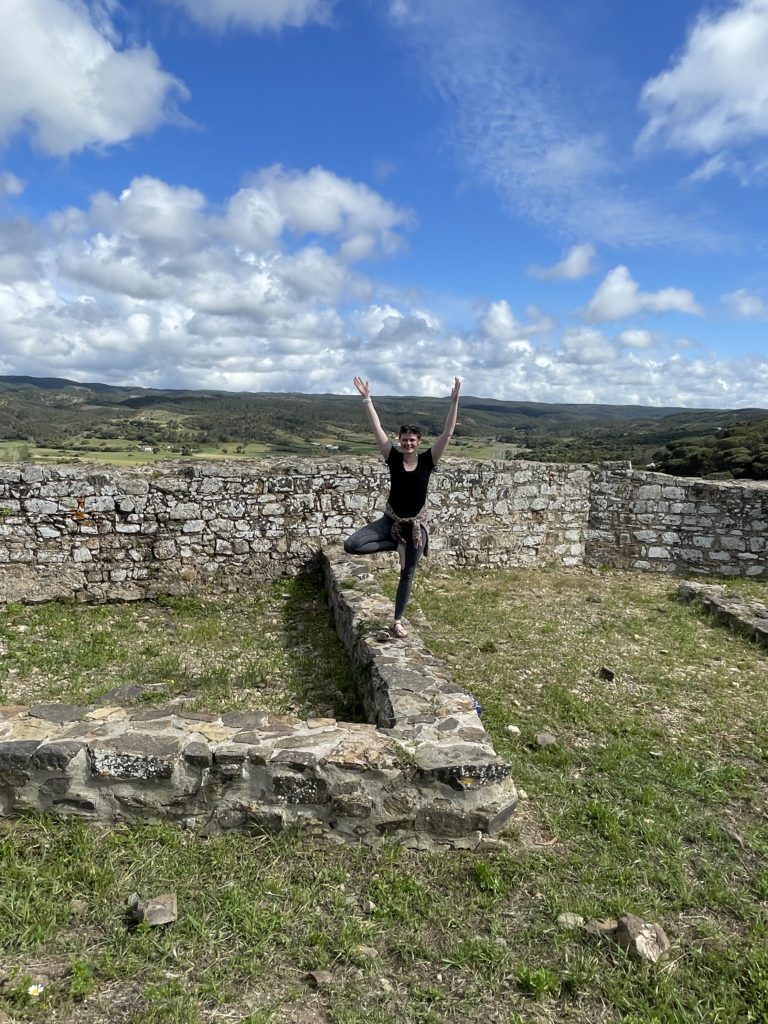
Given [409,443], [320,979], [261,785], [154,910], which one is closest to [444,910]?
[320,979]

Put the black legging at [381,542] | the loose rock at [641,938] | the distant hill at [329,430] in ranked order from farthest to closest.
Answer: the distant hill at [329,430] < the black legging at [381,542] < the loose rock at [641,938]

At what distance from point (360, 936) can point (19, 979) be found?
1.52m

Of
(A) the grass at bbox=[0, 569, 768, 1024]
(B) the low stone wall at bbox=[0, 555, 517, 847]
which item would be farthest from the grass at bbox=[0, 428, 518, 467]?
(A) the grass at bbox=[0, 569, 768, 1024]

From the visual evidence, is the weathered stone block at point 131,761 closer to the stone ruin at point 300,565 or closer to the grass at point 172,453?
the stone ruin at point 300,565

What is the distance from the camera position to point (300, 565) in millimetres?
9523

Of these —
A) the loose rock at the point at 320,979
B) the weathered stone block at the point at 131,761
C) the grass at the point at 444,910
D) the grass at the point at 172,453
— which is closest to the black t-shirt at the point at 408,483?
the grass at the point at 444,910

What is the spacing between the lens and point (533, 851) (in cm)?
354

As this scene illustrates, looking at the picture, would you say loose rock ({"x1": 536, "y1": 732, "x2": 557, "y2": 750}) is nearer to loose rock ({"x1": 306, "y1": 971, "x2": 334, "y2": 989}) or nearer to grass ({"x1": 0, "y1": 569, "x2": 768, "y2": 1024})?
grass ({"x1": 0, "y1": 569, "x2": 768, "y2": 1024})

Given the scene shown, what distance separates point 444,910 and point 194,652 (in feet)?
15.1

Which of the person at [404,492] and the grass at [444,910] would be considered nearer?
the grass at [444,910]

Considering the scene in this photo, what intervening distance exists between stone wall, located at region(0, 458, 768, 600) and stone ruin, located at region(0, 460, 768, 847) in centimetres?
3

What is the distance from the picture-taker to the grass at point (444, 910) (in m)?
2.56

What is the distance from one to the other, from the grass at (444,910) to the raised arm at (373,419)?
272 centimetres

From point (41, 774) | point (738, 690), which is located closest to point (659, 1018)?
point (41, 774)
